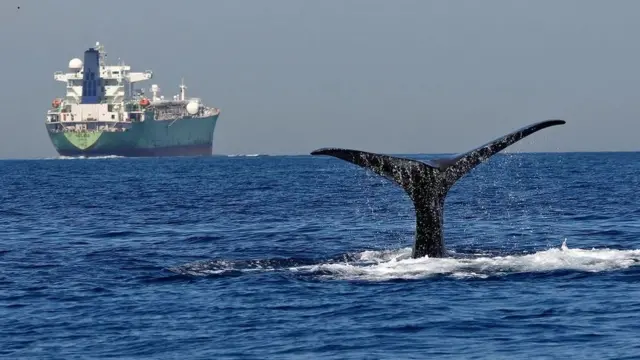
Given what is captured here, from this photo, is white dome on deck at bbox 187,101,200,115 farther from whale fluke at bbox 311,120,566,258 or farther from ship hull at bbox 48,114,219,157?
whale fluke at bbox 311,120,566,258

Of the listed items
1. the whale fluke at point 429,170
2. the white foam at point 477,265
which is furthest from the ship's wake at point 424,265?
the whale fluke at point 429,170

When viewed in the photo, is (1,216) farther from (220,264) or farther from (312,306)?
(312,306)

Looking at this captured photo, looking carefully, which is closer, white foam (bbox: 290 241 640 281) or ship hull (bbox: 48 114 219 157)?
white foam (bbox: 290 241 640 281)

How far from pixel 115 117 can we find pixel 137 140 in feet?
14.1

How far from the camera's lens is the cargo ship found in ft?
530

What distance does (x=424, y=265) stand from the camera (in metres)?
17.0

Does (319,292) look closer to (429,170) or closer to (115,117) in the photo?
(429,170)

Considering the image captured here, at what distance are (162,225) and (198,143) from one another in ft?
488

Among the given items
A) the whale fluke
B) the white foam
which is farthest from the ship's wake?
the whale fluke

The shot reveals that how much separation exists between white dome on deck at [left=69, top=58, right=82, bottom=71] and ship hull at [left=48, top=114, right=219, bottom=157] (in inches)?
419

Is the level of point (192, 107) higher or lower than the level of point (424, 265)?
higher

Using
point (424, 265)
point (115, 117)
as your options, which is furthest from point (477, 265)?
point (115, 117)

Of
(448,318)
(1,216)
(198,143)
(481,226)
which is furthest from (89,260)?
(198,143)

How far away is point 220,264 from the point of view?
1875cm
